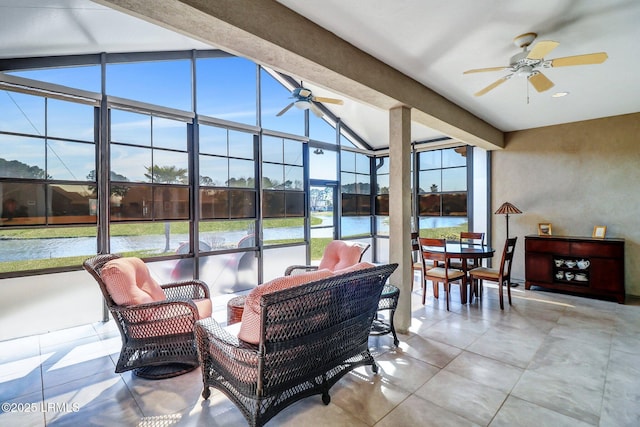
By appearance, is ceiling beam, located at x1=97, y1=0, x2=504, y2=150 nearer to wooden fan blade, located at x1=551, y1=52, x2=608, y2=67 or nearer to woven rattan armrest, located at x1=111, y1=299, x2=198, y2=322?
wooden fan blade, located at x1=551, y1=52, x2=608, y2=67

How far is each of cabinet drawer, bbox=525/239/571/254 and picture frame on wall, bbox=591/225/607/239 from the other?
1.80 feet

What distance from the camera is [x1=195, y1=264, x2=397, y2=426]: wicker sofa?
1.86 meters

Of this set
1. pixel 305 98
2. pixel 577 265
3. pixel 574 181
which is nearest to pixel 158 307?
pixel 305 98

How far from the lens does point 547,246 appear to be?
5.22 m

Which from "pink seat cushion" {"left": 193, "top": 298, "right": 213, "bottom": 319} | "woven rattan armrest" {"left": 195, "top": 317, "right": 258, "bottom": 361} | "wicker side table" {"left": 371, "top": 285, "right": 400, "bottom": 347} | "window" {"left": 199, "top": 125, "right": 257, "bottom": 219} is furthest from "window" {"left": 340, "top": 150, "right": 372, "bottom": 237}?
"woven rattan armrest" {"left": 195, "top": 317, "right": 258, "bottom": 361}

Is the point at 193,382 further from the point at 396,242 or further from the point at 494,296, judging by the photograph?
the point at 494,296

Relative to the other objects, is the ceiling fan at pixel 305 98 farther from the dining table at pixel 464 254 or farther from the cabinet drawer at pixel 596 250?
the cabinet drawer at pixel 596 250

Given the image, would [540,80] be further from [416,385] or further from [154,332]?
[154,332]

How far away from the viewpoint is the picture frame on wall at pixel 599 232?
198 inches

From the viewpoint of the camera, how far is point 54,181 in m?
3.68

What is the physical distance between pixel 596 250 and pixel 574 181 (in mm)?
1358

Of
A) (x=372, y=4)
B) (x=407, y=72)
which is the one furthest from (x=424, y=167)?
(x=372, y=4)

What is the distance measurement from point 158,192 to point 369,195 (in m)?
5.07

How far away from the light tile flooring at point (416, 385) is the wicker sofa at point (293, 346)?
0.19 m
